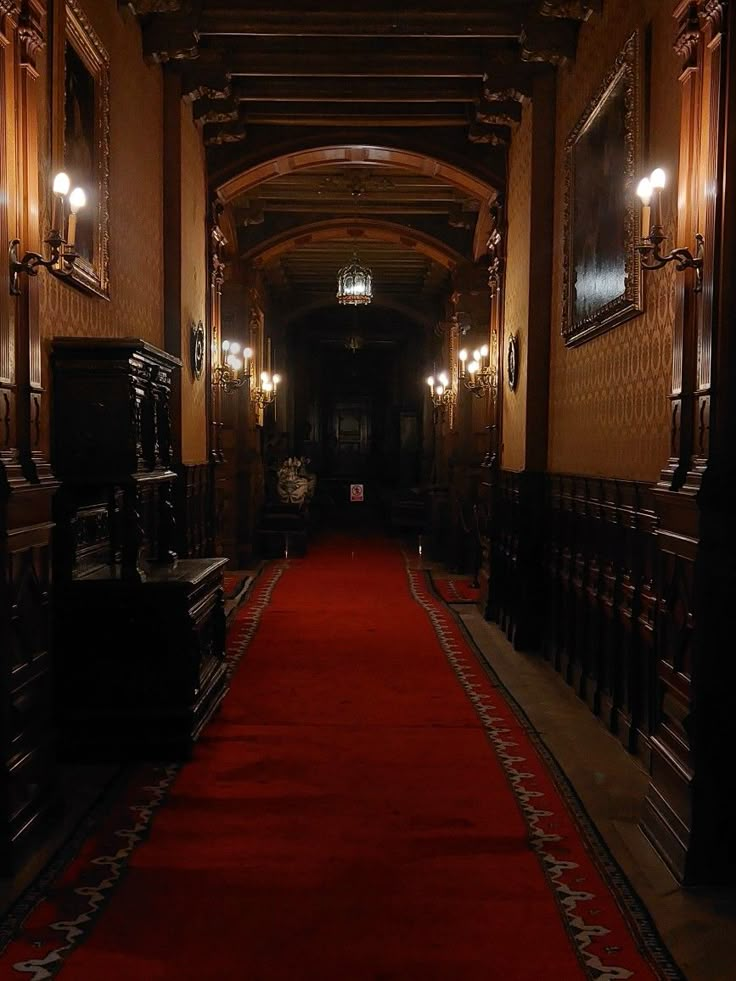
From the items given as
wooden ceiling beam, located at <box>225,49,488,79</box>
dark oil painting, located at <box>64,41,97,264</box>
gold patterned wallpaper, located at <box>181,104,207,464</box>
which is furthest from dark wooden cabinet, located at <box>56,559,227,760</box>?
wooden ceiling beam, located at <box>225,49,488,79</box>

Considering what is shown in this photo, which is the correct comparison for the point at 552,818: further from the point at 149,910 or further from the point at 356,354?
the point at 356,354

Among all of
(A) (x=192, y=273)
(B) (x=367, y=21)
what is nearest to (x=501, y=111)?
(B) (x=367, y=21)

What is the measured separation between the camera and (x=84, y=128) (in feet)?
18.3

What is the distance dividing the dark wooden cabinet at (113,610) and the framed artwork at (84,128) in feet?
2.19

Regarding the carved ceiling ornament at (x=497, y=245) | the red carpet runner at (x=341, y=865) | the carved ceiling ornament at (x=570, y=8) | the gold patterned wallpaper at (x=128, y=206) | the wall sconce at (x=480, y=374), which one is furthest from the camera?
the wall sconce at (x=480, y=374)

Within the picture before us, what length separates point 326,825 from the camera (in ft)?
13.7

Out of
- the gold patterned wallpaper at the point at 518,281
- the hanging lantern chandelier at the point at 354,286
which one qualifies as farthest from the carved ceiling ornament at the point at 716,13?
the hanging lantern chandelier at the point at 354,286

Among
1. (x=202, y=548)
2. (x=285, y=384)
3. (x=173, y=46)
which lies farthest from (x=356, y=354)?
(x=173, y=46)

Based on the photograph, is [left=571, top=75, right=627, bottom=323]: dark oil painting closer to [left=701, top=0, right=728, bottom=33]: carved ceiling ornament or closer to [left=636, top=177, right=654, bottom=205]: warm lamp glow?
[left=636, top=177, right=654, bottom=205]: warm lamp glow

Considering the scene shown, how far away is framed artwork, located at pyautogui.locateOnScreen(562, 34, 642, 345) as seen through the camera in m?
5.42

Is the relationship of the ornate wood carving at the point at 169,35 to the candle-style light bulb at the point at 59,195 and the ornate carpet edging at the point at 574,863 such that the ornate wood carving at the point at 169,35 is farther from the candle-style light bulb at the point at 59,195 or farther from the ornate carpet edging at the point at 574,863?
the ornate carpet edging at the point at 574,863

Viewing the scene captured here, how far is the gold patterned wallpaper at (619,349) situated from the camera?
491 centimetres

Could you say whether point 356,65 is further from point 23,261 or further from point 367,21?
point 23,261

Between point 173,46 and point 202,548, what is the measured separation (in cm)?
466
